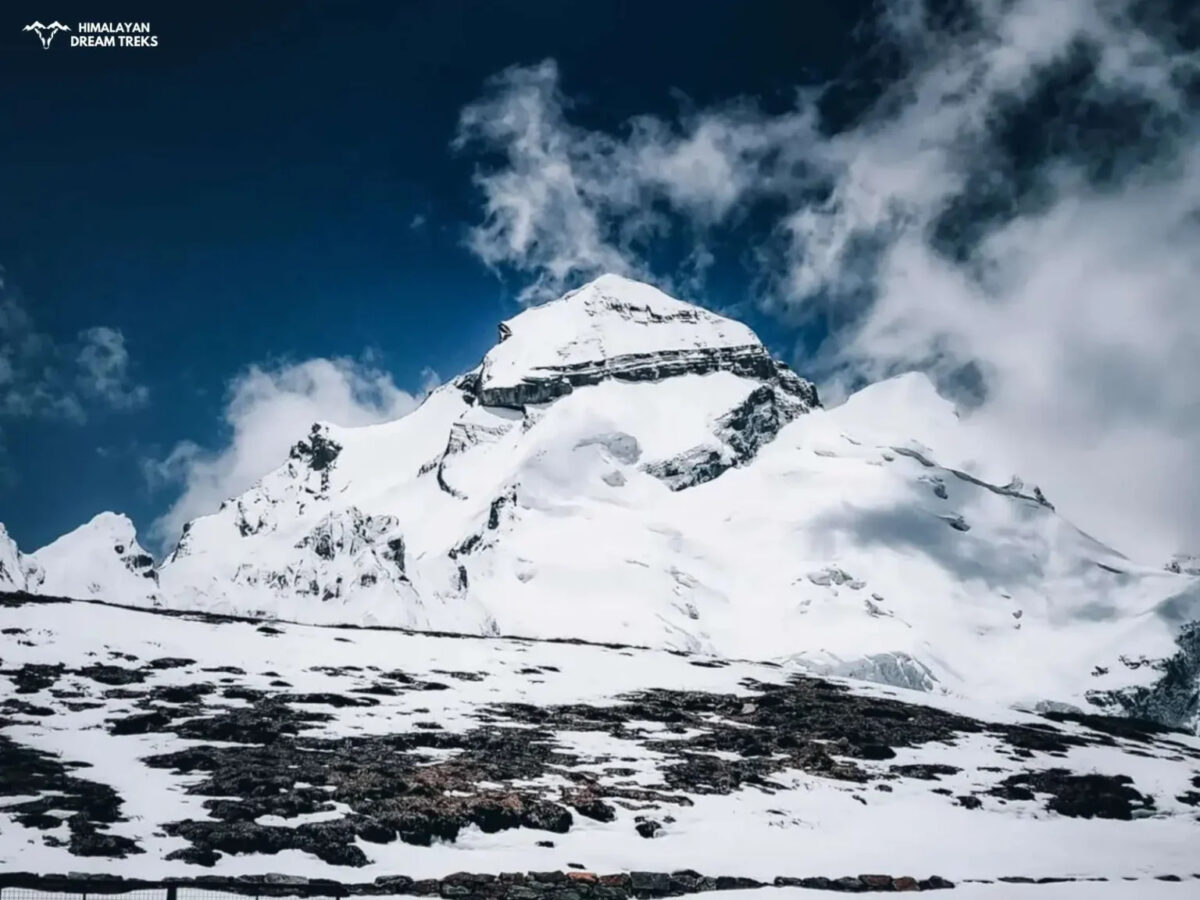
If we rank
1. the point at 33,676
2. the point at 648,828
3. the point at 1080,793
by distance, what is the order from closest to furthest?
the point at 648,828
the point at 1080,793
the point at 33,676

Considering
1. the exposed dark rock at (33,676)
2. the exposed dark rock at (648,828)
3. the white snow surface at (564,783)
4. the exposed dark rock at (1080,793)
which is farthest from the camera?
the exposed dark rock at (33,676)

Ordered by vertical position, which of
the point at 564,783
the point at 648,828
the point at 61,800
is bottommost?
the point at 648,828

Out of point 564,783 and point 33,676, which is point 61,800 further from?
point 33,676

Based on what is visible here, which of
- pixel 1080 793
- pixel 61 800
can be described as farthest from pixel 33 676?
pixel 1080 793

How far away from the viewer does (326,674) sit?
173 ft

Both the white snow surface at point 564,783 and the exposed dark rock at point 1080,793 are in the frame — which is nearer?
the white snow surface at point 564,783

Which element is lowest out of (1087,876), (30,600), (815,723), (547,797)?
(1087,876)

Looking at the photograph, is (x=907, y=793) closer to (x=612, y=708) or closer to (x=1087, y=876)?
(x=1087, y=876)

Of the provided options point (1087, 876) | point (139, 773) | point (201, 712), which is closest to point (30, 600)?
point (201, 712)

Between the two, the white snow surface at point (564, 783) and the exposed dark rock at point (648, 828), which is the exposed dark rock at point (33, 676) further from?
the exposed dark rock at point (648, 828)

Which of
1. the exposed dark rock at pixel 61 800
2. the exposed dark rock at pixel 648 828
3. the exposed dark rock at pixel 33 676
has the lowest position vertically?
the exposed dark rock at pixel 648 828

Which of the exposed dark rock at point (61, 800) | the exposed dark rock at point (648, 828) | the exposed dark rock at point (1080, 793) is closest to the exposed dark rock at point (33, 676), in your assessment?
the exposed dark rock at point (61, 800)

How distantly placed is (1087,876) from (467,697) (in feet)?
99.9

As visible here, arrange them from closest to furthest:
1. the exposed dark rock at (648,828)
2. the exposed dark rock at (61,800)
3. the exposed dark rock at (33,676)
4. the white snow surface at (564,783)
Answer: the exposed dark rock at (61,800) → the white snow surface at (564,783) → the exposed dark rock at (648,828) → the exposed dark rock at (33,676)
